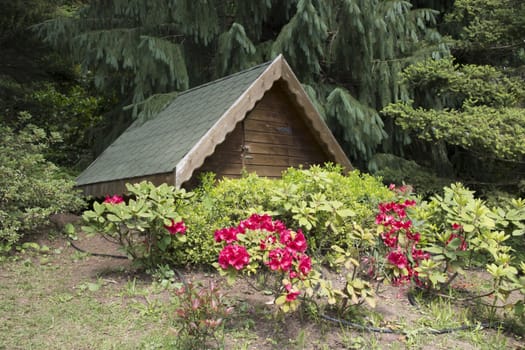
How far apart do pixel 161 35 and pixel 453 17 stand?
22.2 ft

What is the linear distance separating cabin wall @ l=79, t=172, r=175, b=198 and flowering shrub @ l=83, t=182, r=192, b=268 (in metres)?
0.30

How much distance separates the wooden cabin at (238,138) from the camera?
6.30 metres

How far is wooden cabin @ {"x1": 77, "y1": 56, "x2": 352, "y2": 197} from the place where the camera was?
6.30 meters

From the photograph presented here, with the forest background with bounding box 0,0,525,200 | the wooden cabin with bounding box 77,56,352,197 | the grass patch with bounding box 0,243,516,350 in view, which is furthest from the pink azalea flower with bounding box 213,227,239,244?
the forest background with bounding box 0,0,525,200

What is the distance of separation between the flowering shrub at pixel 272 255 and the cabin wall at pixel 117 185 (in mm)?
1840

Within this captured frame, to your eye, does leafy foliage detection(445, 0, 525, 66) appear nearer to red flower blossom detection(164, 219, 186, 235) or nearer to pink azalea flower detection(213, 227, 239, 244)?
red flower blossom detection(164, 219, 186, 235)

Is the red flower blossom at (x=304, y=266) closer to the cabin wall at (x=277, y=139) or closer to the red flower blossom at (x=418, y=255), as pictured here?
the red flower blossom at (x=418, y=255)

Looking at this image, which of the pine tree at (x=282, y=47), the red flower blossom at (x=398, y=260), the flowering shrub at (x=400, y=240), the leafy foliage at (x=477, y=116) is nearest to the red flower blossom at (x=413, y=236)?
the flowering shrub at (x=400, y=240)

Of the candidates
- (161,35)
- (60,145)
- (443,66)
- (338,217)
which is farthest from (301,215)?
(60,145)

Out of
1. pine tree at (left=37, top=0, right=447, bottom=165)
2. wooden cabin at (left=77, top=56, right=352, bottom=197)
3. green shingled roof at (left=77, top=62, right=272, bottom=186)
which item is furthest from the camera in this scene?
pine tree at (left=37, top=0, right=447, bottom=165)

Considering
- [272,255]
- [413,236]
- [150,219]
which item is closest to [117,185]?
[150,219]

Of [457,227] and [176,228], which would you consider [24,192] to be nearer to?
[176,228]

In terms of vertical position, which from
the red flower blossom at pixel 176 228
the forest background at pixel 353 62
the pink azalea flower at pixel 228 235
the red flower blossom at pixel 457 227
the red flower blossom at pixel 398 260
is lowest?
the red flower blossom at pixel 398 260

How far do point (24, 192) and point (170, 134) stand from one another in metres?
2.30
